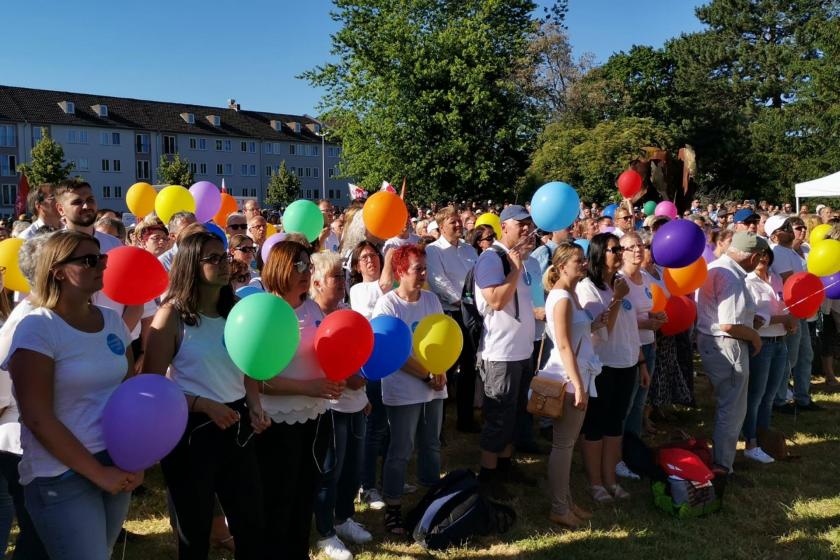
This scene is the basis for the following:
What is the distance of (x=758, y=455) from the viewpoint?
18.1ft

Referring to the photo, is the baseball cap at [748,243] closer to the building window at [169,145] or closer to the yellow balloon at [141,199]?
the yellow balloon at [141,199]

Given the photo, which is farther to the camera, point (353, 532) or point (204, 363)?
point (353, 532)

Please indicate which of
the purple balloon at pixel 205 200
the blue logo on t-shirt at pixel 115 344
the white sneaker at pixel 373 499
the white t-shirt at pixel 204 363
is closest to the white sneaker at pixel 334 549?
the white sneaker at pixel 373 499

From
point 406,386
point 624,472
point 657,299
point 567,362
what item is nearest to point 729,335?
point 657,299

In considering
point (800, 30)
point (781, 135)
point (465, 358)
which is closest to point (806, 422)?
point (465, 358)

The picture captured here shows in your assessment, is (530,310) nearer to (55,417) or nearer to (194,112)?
(55,417)

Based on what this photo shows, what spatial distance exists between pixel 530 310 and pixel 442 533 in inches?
61.7

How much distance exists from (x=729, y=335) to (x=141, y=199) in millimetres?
5616

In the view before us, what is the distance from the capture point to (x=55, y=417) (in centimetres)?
227

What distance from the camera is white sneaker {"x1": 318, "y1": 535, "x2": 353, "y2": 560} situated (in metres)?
3.77

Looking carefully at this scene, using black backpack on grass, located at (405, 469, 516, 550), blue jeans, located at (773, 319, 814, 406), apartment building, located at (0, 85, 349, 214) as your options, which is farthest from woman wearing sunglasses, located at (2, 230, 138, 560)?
apartment building, located at (0, 85, 349, 214)

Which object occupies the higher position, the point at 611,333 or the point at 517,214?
the point at 517,214

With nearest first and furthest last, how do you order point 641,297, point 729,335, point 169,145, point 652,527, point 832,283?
point 652,527, point 729,335, point 641,297, point 832,283, point 169,145

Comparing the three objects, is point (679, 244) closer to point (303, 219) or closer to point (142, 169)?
point (303, 219)
